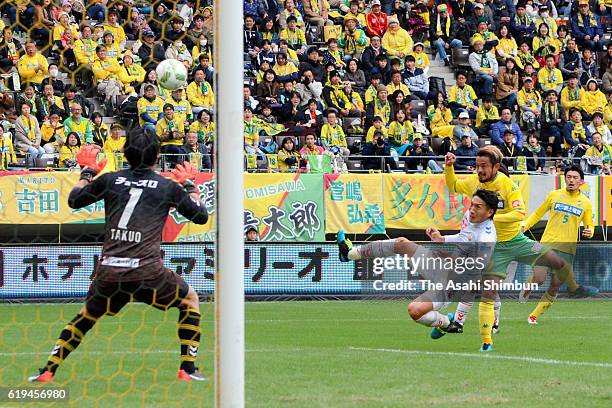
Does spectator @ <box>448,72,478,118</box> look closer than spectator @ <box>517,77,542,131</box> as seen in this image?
Yes

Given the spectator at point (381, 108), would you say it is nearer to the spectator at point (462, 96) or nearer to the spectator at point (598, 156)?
the spectator at point (462, 96)

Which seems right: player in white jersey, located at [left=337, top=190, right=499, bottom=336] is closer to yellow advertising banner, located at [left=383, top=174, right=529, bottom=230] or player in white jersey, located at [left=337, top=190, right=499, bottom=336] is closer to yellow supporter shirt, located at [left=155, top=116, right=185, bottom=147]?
yellow supporter shirt, located at [left=155, top=116, right=185, bottom=147]

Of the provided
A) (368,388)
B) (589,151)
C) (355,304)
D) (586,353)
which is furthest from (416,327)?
(589,151)

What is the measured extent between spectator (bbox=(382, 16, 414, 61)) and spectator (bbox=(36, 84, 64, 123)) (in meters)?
11.5

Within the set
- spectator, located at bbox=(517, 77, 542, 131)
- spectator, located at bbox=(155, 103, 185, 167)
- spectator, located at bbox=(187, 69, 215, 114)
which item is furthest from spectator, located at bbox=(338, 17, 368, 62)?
spectator, located at bbox=(187, 69, 215, 114)

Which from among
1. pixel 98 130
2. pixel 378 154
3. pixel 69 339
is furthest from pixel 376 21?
pixel 69 339

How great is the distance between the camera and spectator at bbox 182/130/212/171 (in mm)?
20203

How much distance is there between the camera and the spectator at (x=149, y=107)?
54.9 feet

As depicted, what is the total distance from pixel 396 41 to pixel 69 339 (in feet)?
65.5

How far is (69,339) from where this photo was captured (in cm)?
898

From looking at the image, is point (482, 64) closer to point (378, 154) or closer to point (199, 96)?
point (378, 154)

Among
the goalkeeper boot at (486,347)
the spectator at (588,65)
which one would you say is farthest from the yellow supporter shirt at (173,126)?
the spectator at (588,65)

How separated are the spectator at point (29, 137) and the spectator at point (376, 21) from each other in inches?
434

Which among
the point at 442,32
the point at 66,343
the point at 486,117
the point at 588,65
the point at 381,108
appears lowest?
the point at 66,343
